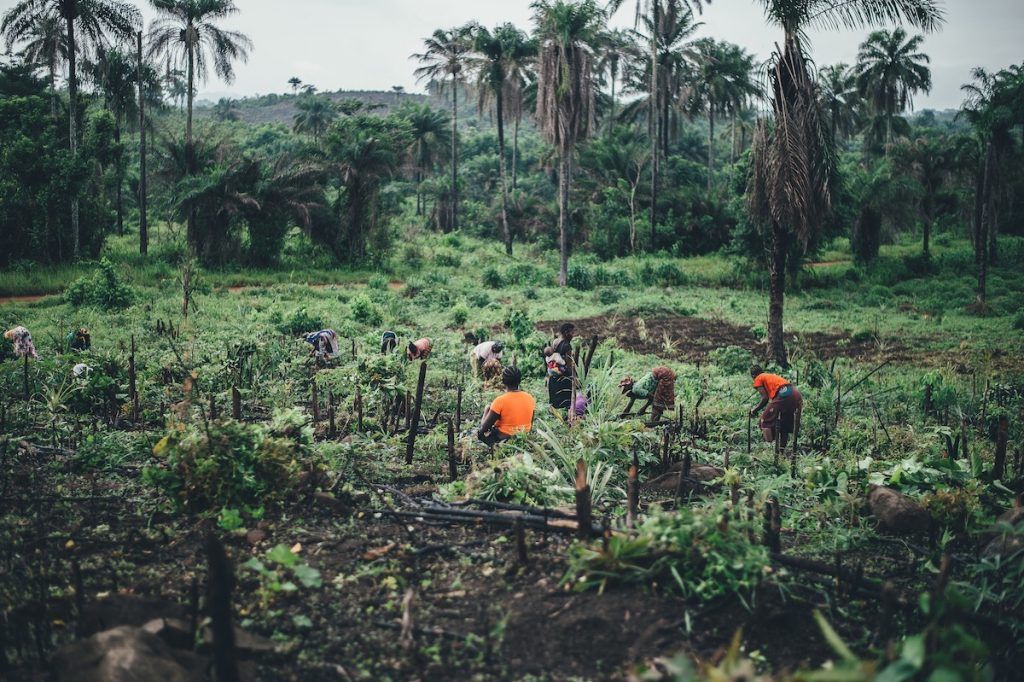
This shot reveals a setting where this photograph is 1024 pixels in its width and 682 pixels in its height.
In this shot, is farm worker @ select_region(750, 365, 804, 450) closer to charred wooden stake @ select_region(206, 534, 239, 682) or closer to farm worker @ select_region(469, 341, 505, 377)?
farm worker @ select_region(469, 341, 505, 377)

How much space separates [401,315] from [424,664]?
14767mm

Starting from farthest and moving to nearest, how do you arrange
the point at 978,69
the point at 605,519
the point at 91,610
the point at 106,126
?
the point at 978,69 < the point at 106,126 < the point at 605,519 < the point at 91,610

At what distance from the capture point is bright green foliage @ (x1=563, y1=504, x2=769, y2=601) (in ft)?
13.7

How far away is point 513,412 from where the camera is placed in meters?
7.09

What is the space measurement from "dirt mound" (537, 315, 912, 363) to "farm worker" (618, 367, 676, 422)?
4459mm

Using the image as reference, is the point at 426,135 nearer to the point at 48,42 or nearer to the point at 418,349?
the point at 48,42

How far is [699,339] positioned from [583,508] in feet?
40.2

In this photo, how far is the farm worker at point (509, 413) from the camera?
707cm

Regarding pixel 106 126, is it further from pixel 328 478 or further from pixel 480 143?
pixel 480 143

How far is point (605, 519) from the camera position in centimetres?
498

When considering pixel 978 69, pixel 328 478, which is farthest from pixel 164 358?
pixel 978 69

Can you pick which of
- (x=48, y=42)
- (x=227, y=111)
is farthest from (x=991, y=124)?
(x=227, y=111)

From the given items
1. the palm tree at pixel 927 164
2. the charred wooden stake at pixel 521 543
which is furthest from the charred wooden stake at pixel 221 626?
the palm tree at pixel 927 164

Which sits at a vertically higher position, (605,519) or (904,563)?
(605,519)
